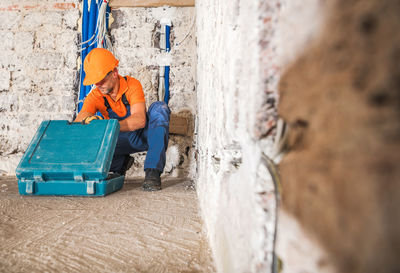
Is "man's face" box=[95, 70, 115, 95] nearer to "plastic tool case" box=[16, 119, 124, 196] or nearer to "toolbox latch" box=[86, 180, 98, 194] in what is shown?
"plastic tool case" box=[16, 119, 124, 196]

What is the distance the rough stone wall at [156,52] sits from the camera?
7.48 feet

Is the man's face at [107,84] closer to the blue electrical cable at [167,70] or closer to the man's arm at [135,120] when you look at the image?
the man's arm at [135,120]

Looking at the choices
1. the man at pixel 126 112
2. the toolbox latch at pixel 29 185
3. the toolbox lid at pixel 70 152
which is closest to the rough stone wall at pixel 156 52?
the man at pixel 126 112

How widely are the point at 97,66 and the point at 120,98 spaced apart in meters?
0.26

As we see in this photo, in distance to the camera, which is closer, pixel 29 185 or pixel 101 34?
pixel 29 185

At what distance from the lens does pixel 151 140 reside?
5.76 ft

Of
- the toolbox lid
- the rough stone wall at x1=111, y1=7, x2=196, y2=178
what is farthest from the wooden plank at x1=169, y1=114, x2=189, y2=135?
the toolbox lid

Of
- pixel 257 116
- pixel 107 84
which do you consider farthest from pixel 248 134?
pixel 107 84

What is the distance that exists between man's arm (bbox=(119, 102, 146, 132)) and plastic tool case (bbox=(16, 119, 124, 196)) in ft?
0.70

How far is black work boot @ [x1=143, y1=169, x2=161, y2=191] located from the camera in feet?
5.14

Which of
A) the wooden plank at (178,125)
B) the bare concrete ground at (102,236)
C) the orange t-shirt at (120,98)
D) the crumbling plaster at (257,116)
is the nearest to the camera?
the crumbling plaster at (257,116)

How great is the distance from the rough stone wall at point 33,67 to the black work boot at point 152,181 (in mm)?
1107

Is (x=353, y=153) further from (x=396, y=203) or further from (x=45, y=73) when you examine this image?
(x=45, y=73)

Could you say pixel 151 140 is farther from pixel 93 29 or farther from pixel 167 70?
pixel 93 29
